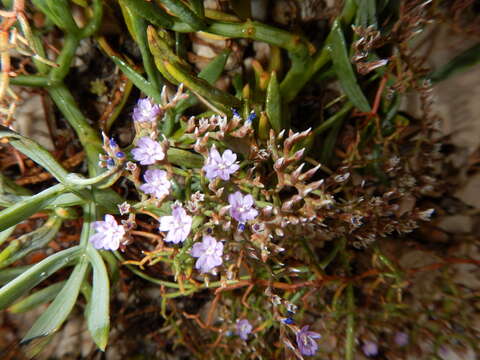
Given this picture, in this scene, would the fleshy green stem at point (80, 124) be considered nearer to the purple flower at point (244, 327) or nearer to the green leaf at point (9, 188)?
the green leaf at point (9, 188)

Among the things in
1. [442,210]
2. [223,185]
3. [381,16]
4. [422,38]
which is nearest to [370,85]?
[381,16]

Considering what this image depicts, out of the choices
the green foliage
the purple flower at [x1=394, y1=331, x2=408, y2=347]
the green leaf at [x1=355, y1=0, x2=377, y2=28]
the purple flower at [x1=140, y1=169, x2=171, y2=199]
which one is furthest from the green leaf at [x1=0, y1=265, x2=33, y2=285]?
the purple flower at [x1=394, y1=331, x2=408, y2=347]

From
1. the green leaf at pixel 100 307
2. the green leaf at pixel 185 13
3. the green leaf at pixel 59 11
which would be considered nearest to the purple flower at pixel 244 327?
the green leaf at pixel 100 307

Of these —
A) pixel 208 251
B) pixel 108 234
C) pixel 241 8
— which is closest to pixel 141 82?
pixel 241 8

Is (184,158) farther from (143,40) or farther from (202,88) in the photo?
(143,40)

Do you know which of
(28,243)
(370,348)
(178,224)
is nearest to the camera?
(178,224)

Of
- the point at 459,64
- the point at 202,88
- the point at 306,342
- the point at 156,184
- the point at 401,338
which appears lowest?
the point at 306,342
